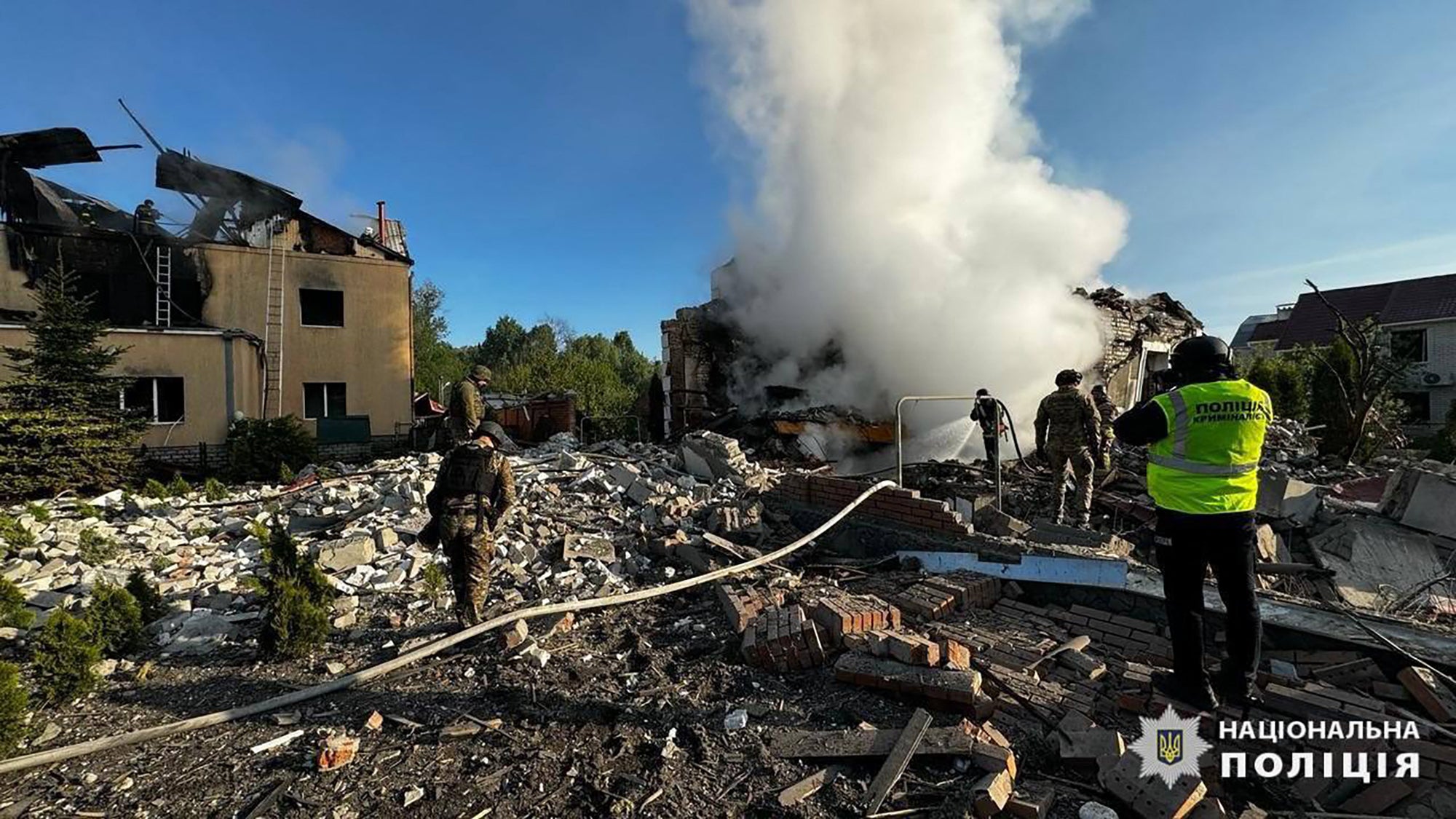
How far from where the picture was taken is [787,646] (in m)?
3.35

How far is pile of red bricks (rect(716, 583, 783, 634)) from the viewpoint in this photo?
379cm

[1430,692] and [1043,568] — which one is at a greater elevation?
[1043,568]

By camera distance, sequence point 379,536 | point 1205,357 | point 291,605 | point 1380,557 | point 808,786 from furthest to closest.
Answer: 1. point 1380,557
2. point 379,536
3. point 291,605
4. point 1205,357
5. point 808,786

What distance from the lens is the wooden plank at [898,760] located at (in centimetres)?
226

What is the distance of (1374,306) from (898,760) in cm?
2945

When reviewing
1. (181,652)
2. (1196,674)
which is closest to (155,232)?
(181,652)

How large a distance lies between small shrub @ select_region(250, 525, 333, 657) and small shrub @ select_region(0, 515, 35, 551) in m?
4.48

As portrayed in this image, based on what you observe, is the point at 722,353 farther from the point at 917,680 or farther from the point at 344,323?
the point at 917,680

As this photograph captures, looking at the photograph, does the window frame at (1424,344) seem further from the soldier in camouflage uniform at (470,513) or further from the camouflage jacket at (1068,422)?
the soldier in camouflage uniform at (470,513)

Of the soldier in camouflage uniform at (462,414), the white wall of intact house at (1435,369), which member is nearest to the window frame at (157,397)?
the soldier in camouflage uniform at (462,414)

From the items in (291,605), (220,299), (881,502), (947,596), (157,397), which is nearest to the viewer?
(291,605)

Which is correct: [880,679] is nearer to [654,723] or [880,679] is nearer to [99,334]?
[654,723]

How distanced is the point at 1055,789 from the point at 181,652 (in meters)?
5.24

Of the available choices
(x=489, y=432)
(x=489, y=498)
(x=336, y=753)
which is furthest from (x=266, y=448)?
(x=336, y=753)
